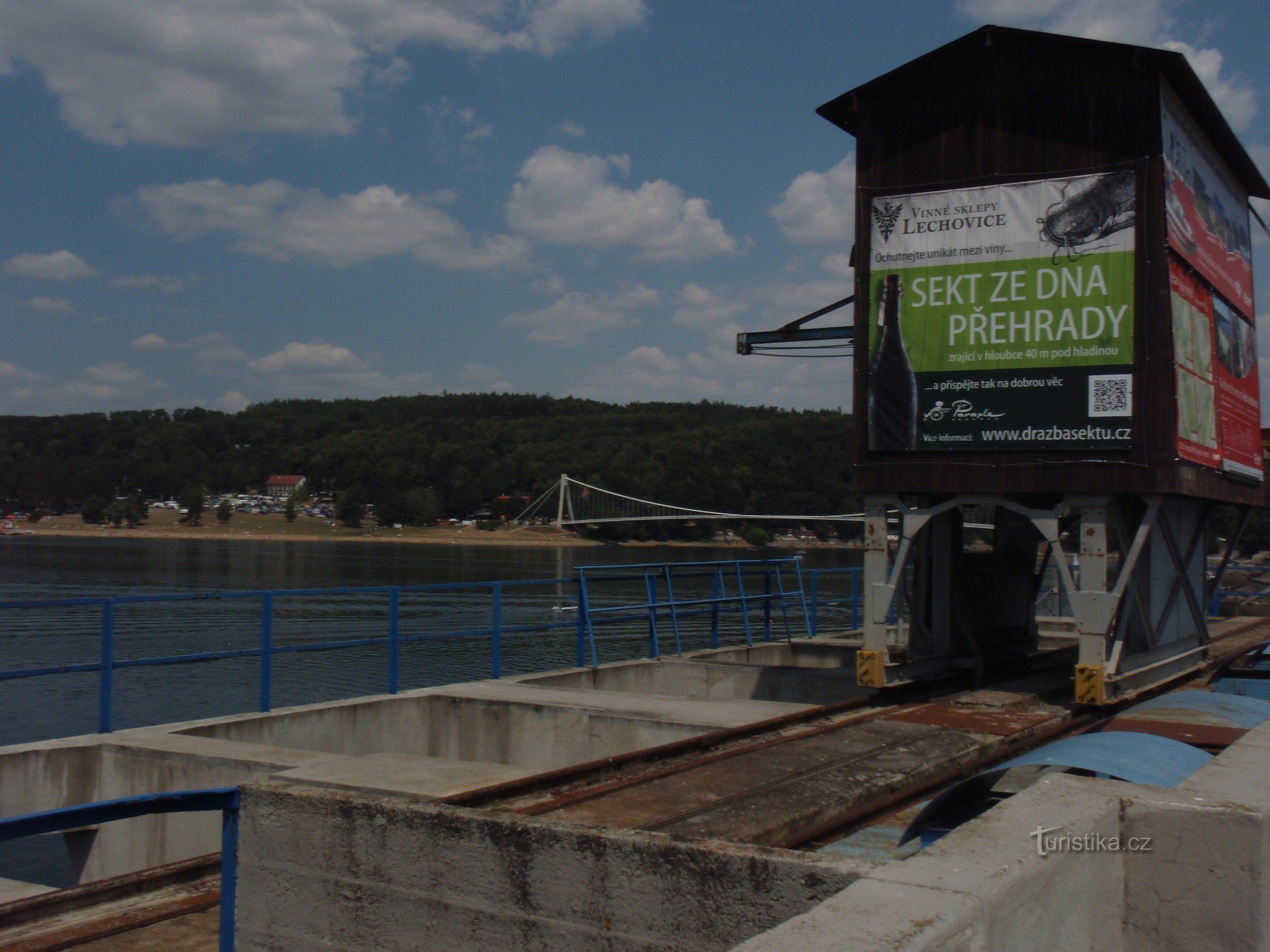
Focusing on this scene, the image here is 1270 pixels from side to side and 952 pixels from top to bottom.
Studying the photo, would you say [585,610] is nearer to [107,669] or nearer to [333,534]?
[107,669]

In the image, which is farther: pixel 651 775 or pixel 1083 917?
pixel 651 775

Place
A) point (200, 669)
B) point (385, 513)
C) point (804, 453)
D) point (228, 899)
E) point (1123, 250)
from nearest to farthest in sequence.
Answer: point (228, 899) < point (1123, 250) < point (200, 669) < point (804, 453) < point (385, 513)

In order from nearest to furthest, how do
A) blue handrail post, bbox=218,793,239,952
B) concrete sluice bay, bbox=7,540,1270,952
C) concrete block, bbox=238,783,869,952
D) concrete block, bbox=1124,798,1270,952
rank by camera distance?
concrete sluice bay, bbox=7,540,1270,952, concrete block, bbox=1124,798,1270,952, concrete block, bbox=238,783,869,952, blue handrail post, bbox=218,793,239,952

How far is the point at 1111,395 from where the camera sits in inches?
455

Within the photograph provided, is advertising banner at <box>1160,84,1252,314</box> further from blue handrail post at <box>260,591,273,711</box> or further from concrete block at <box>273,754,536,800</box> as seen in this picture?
blue handrail post at <box>260,591,273,711</box>

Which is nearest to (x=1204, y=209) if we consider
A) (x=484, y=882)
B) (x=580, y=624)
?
(x=580, y=624)

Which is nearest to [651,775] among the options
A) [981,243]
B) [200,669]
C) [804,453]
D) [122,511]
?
[981,243]

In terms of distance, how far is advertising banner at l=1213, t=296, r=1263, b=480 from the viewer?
1388 centimetres

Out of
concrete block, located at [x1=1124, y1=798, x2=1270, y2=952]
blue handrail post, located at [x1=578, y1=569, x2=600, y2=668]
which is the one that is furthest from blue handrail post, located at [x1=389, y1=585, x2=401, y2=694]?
concrete block, located at [x1=1124, y1=798, x2=1270, y2=952]

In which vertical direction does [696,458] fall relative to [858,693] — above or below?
above

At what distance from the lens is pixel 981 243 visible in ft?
40.4

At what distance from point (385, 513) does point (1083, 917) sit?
130 metres

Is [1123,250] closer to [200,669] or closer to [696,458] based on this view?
[200,669]

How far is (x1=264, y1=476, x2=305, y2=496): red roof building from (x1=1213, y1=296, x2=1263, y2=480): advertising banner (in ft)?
481
